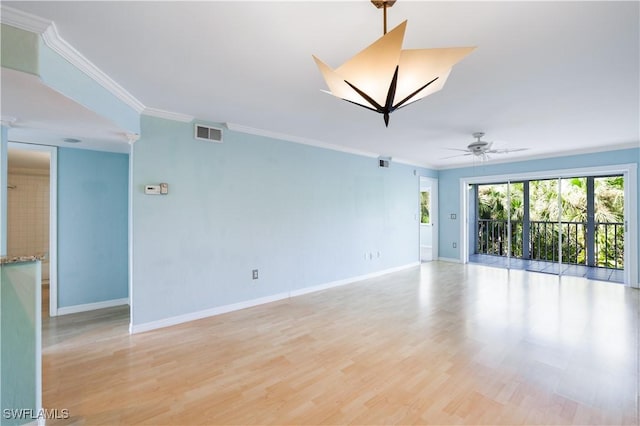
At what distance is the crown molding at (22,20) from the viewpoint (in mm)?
1583

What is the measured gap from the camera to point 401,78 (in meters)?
1.41

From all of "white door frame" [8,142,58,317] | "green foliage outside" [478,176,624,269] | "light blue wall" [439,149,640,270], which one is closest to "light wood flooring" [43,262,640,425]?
"white door frame" [8,142,58,317]

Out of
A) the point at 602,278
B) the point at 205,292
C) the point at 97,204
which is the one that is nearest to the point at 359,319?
the point at 205,292

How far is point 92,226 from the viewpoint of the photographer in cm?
388

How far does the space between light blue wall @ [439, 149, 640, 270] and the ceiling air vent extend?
5.97 m

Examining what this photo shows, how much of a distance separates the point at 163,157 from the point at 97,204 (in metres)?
1.54

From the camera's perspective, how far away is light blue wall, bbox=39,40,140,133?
5.93 feet

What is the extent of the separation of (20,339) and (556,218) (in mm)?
9286

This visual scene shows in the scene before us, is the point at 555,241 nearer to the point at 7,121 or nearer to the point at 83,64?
the point at 83,64

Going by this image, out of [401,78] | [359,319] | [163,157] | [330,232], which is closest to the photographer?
[401,78]

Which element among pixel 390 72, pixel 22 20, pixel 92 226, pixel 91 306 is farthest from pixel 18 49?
pixel 91 306

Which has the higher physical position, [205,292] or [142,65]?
[142,65]

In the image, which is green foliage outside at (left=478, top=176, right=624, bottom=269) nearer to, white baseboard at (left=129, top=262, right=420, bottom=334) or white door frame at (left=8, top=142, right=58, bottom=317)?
white baseboard at (left=129, top=262, right=420, bottom=334)

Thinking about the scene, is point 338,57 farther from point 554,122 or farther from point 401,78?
point 554,122
